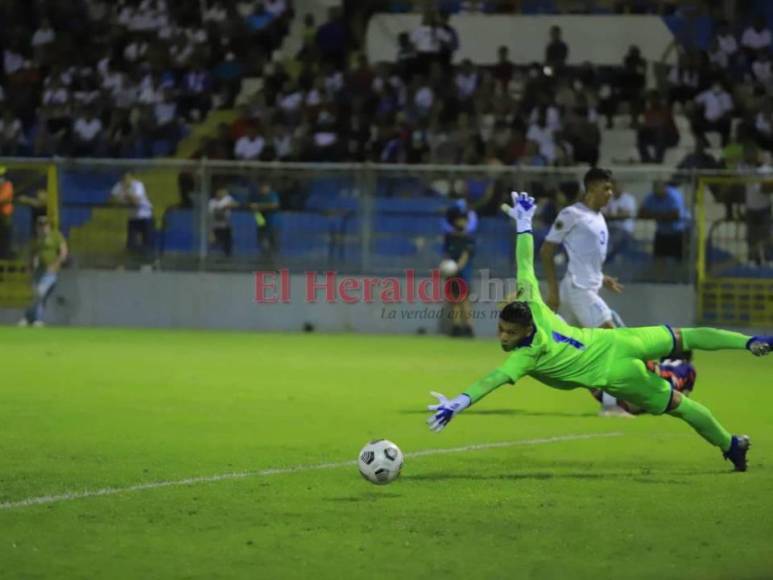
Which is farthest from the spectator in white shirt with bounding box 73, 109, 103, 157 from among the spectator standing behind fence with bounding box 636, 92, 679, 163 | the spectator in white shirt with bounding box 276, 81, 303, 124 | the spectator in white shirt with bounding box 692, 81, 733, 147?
the spectator in white shirt with bounding box 692, 81, 733, 147

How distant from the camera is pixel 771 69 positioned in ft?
91.2

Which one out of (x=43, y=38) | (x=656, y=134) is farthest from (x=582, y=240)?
(x=43, y=38)

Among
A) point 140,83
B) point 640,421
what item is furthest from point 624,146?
point 640,421

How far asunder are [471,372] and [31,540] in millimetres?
10632

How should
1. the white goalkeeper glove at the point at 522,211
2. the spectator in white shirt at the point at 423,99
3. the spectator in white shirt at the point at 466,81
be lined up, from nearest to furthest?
the white goalkeeper glove at the point at 522,211
the spectator in white shirt at the point at 423,99
the spectator in white shirt at the point at 466,81

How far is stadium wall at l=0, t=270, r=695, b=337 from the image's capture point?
24375 mm

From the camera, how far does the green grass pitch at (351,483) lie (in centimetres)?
795

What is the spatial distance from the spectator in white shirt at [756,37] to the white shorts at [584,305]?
15.3 metres

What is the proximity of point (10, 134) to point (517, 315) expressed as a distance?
2142 cm

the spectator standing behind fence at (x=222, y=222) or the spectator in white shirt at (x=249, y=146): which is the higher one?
the spectator in white shirt at (x=249, y=146)

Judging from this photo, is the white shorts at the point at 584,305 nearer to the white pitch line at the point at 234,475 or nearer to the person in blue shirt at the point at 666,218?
the white pitch line at the point at 234,475

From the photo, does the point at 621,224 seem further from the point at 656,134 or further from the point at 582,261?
the point at 582,261

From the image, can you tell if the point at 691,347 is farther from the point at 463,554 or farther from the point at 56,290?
the point at 56,290

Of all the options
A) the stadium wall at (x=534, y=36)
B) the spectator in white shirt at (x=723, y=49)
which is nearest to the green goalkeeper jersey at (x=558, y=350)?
the spectator in white shirt at (x=723, y=49)
